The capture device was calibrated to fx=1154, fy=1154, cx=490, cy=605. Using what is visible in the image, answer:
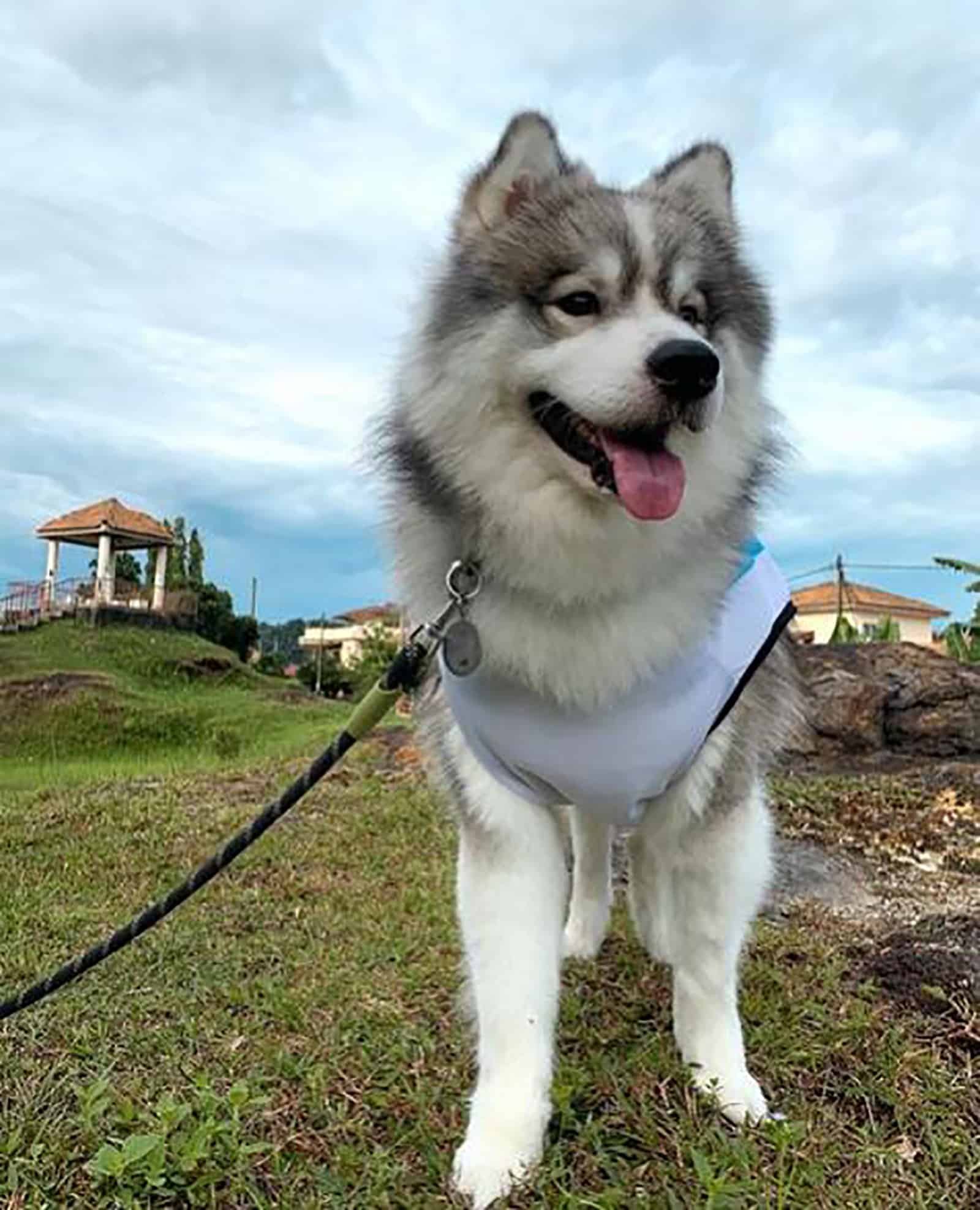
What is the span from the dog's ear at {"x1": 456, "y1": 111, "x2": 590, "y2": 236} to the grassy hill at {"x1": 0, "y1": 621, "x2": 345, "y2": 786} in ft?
26.2

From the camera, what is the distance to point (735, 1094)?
2475 millimetres

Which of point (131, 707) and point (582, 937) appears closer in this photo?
point (582, 937)

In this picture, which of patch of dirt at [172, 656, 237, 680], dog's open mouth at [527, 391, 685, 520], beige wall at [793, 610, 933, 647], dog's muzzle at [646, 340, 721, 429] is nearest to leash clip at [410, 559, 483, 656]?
dog's open mouth at [527, 391, 685, 520]

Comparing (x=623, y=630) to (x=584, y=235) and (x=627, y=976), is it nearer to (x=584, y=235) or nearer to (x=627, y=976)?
(x=584, y=235)

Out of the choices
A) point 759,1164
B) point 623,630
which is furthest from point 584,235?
point 759,1164

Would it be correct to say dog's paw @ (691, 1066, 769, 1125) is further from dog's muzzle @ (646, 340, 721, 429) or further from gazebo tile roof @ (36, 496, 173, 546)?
gazebo tile roof @ (36, 496, 173, 546)

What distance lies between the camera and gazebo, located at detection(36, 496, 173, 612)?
111 ft

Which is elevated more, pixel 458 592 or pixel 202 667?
pixel 458 592

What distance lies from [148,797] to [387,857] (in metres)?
2.31

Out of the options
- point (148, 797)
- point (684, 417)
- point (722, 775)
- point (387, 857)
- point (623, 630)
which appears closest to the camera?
point (684, 417)

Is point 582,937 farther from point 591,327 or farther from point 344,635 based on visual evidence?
point 344,635

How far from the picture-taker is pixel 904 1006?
3.02m

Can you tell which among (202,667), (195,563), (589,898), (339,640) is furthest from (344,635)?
(589,898)

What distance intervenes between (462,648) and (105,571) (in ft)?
109
